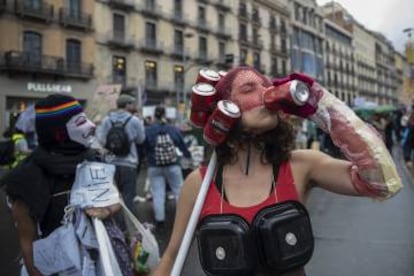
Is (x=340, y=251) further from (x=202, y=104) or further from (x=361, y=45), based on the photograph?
(x=361, y=45)

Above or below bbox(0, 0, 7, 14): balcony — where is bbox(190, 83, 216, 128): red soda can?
below

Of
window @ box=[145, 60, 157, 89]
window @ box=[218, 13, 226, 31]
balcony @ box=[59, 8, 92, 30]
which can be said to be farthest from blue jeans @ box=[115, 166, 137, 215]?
window @ box=[218, 13, 226, 31]

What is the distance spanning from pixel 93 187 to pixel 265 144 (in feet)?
2.74

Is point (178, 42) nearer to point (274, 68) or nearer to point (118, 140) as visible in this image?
point (274, 68)

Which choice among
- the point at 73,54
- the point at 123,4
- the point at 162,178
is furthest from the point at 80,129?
the point at 123,4

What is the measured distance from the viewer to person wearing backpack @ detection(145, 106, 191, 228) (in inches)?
277

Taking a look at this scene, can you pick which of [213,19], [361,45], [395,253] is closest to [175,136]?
[395,253]

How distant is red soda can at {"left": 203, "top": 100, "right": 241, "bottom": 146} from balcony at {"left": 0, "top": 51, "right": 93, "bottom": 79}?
28.7m

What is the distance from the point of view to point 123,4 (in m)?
35.5

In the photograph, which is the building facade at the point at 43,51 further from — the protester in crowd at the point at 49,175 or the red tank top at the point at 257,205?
the red tank top at the point at 257,205

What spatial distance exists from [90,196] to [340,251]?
3.78m

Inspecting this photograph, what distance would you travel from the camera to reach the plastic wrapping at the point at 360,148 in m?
1.61

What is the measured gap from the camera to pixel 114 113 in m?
6.55

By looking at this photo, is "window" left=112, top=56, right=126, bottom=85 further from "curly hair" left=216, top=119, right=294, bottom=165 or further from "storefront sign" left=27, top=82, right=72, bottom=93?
"curly hair" left=216, top=119, right=294, bottom=165
